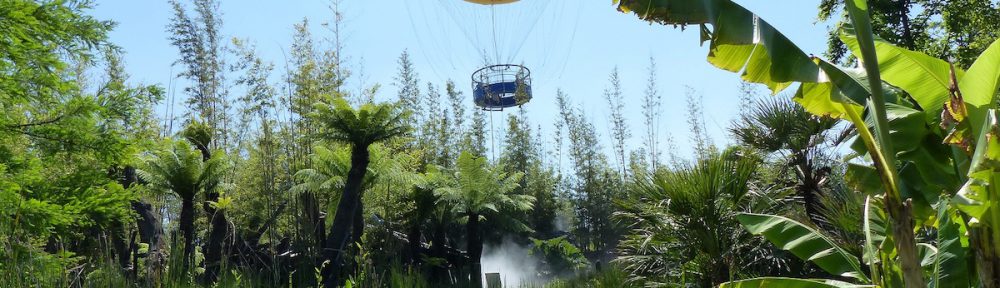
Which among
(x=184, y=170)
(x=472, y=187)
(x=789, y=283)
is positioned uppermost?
(x=184, y=170)

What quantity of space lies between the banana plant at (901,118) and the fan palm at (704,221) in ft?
6.96

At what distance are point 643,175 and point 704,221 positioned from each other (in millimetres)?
885

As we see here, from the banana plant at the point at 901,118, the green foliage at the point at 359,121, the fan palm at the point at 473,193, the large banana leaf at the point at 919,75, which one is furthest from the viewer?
the fan palm at the point at 473,193

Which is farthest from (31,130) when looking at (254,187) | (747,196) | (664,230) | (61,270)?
(254,187)

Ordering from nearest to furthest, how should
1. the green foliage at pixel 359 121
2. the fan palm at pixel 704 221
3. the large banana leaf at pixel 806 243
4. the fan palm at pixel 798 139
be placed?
the large banana leaf at pixel 806 243 < the fan palm at pixel 704 221 < the fan palm at pixel 798 139 < the green foliage at pixel 359 121

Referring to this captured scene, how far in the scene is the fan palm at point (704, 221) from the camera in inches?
228

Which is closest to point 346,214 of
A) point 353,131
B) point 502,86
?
point 353,131

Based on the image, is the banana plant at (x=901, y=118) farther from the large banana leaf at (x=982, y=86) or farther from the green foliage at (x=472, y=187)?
the green foliage at (x=472, y=187)

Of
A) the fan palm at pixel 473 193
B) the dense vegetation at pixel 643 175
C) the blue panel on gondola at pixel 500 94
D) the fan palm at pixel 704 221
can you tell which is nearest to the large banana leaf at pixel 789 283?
the dense vegetation at pixel 643 175

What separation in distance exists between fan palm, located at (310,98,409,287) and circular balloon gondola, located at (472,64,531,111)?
3.76 metres

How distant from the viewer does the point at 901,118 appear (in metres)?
3.26

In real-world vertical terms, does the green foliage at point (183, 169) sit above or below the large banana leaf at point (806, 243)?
above

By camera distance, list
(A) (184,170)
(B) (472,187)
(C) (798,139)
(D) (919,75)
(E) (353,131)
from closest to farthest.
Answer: (D) (919,75) → (C) (798,139) → (A) (184,170) → (E) (353,131) → (B) (472,187)

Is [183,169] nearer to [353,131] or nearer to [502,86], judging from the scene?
[353,131]
